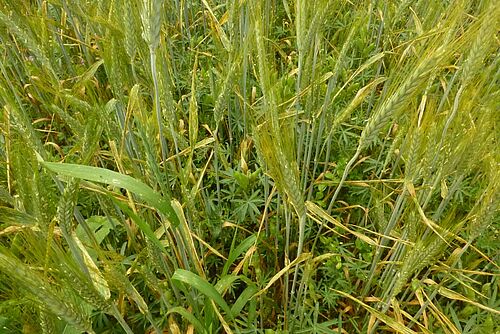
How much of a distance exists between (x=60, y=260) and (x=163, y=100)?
0.47 meters

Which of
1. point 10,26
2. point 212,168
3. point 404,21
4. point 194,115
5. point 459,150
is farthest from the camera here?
point 404,21

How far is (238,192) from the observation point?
1.59 meters

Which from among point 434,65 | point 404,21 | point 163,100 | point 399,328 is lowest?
point 399,328

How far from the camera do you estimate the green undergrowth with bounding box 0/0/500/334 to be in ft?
2.75

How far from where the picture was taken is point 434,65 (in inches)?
31.8

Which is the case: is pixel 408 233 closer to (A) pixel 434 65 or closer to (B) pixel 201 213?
(A) pixel 434 65

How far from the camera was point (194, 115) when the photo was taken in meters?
1.07

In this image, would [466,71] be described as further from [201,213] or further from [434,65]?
[201,213]

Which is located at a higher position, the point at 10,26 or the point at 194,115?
the point at 10,26

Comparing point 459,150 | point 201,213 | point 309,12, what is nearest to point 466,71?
point 459,150

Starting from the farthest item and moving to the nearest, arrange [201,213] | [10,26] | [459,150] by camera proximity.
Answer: [201,213] → [10,26] → [459,150]

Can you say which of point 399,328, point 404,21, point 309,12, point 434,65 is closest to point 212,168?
point 309,12

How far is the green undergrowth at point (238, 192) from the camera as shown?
0.84m

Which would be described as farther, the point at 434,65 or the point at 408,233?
the point at 408,233
